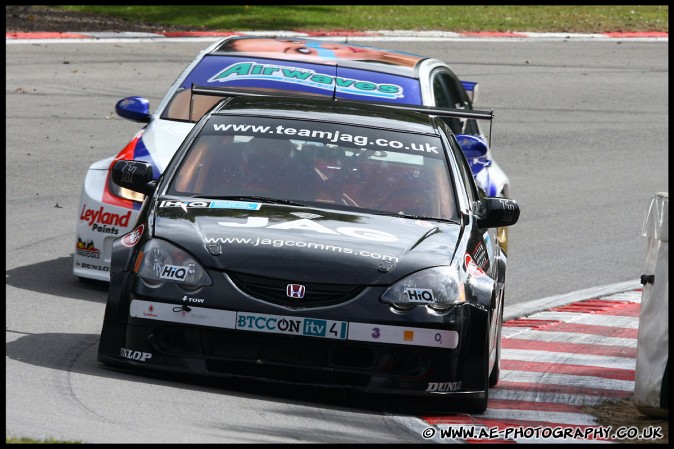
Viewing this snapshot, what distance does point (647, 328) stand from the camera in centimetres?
624

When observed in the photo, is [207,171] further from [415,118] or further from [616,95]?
[616,95]

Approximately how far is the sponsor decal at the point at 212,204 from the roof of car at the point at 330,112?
2.91 ft

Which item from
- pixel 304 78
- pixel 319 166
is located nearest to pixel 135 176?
pixel 319 166

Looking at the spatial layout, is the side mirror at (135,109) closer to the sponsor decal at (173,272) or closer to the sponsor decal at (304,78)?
the sponsor decal at (304,78)

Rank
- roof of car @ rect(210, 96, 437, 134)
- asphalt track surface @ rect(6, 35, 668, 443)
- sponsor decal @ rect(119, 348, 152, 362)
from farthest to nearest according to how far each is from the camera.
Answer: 1. roof of car @ rect(210, 96, 437, 134)
2. sponsor decal @ rect(119, 348, 152, 362)
3. asphalt track surface @ rect(6, 35, 668, 443)

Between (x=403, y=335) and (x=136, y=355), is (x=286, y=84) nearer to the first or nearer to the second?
(x=136, y=355)

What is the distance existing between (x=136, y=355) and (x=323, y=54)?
14.6 ft

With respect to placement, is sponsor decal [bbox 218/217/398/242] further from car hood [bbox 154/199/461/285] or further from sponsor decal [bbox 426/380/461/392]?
sponsor decal [bbox 426/380/461/392]

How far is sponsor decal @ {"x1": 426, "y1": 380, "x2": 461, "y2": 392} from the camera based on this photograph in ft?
20.2

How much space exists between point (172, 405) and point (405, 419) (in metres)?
1.07

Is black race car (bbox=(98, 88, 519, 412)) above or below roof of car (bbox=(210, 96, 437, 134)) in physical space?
below

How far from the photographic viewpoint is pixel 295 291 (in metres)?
6.09

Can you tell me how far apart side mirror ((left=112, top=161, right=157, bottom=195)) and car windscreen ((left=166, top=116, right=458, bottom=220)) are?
7.3 inches

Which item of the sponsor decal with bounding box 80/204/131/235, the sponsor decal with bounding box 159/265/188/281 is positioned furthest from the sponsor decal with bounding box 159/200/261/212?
the sponsor decal with bounding box 80/204/131/235
